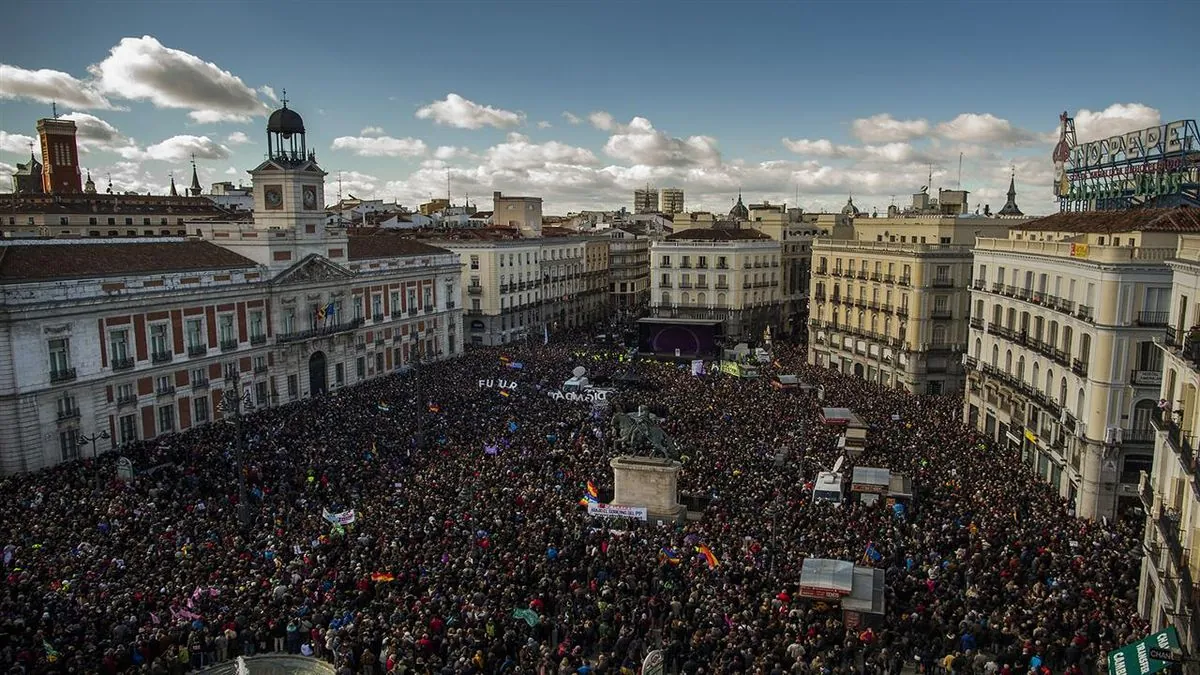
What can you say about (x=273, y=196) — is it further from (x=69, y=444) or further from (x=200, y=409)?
(x=69, y=444)

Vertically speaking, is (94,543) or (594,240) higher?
(594,240)

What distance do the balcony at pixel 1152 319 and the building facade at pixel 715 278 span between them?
44003 mm

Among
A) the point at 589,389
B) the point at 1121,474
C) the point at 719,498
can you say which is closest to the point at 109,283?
the point at 589,389

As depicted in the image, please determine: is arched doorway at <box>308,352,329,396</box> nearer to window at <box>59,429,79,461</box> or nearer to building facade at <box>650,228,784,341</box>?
window at <box>59,429,79,461</box>

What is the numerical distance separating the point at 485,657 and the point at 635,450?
40.8 feet

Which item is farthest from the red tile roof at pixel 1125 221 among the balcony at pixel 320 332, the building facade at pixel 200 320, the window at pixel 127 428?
the window at pixel 127 428

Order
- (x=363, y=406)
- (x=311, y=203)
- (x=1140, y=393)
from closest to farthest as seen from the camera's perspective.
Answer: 1. (x=1140, y=393)
2. (x=363, y=406)
3. (x=311, y=203)

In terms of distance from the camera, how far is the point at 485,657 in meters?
19.2

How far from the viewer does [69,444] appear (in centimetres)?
3703

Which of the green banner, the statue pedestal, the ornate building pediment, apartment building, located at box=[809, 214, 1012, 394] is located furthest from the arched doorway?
the green banner

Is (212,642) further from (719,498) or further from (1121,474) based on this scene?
(1121,474)

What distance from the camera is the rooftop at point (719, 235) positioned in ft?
247

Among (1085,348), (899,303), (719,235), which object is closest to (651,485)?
(1085,348)

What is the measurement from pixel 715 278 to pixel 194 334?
141 ft
